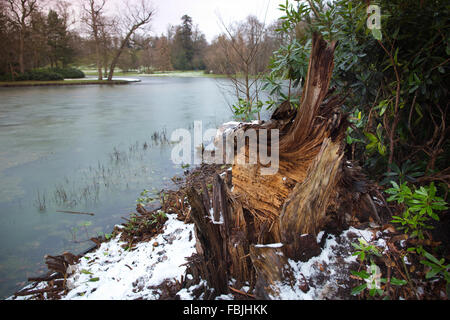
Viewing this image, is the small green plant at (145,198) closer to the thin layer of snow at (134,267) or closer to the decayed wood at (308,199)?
the thin layer of snow at (134,267)

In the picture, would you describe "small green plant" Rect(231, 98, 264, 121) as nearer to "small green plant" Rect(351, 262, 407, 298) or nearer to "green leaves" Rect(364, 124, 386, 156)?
"green leaves" Rect(364, 124, 386, 156)

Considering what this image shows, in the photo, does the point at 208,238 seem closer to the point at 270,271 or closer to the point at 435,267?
the point at 270,271

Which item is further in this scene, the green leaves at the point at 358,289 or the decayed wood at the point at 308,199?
the decayed wood at the point at 308,199

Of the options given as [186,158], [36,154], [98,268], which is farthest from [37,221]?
[36,154]

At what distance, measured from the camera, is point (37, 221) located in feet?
10.1

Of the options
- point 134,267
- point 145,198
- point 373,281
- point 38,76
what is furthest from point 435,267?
point 38,76

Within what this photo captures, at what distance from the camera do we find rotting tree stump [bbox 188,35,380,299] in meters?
1.32

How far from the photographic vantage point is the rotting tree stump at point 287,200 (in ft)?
4.34

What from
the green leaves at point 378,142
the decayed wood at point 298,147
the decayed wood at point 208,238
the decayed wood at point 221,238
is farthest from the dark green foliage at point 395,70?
the decayed wood at point 208,238

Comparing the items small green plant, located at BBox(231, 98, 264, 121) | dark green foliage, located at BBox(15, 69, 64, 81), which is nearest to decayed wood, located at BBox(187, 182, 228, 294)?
small green plant, located at BBox(231, 98, 264, 121)

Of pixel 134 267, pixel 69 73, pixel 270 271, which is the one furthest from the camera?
pixel 69 73

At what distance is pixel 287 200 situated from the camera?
1.38m

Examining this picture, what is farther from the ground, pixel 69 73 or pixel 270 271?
pixel 69 73
